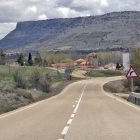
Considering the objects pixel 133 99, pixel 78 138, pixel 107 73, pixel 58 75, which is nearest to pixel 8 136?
pixel 78 138

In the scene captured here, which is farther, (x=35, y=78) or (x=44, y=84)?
(x=35, y=78)

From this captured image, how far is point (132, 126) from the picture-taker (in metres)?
10.0

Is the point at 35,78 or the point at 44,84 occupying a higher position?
the point at 35,78

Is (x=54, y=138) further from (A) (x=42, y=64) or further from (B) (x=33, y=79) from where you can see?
(A) (x=42, y=64)

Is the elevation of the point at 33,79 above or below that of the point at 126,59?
below

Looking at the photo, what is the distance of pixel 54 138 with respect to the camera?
26.9ft

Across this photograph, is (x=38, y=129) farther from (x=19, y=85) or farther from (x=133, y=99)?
(x=19, y=85)

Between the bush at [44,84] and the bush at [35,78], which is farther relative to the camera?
the bush at [35,78]

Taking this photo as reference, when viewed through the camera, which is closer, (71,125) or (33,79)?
(71,125)

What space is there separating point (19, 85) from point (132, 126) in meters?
44.2

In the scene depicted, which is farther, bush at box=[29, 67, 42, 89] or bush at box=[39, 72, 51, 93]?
bush at box=[29, 67, 42, 89]

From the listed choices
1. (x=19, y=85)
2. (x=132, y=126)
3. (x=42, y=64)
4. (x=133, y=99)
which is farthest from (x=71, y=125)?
(x=42, y=64)

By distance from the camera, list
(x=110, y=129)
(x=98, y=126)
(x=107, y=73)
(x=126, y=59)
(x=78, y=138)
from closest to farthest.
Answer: (x=78, y=138) < (x=110, y=129) < (x=98, y=126) < (x=126, y=59) < (x=107, y=73)

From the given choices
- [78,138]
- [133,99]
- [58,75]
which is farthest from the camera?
[58,75]
